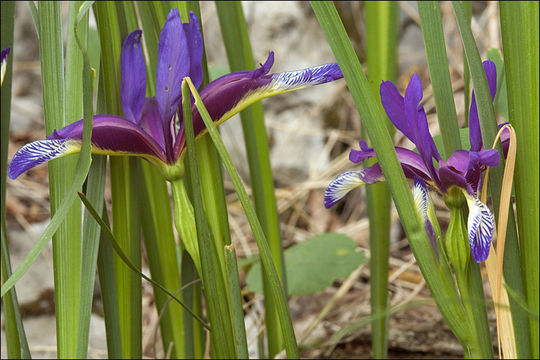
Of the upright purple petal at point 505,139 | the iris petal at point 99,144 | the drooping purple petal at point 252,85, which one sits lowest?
the upright purple petal at point 505,139

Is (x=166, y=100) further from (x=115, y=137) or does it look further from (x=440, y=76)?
(x=440, y=76)

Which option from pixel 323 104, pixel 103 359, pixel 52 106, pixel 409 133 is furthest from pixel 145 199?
pixel 323 104

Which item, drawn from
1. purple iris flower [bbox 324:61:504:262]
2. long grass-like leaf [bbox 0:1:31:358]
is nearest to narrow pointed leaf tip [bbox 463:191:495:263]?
purple iris flower [bbox 324:61:504:262]

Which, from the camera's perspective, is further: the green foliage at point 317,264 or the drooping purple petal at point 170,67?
the green foliage at point 317,264

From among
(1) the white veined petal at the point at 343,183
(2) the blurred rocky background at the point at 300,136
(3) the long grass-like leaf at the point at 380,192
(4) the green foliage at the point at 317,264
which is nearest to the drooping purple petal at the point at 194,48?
(1) the white veined petal at the point at 343,183

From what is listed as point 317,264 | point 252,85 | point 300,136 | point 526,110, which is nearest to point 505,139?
point 526,110

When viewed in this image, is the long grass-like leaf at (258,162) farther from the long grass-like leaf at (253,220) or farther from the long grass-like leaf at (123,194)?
the long grass-like leaf at (253,220)

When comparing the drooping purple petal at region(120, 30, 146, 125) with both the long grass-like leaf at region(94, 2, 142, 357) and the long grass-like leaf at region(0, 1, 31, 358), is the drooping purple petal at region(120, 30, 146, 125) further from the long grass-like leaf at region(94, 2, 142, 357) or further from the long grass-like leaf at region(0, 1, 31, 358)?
the long grass-like leaf at region(0, 1, 31, 358)
